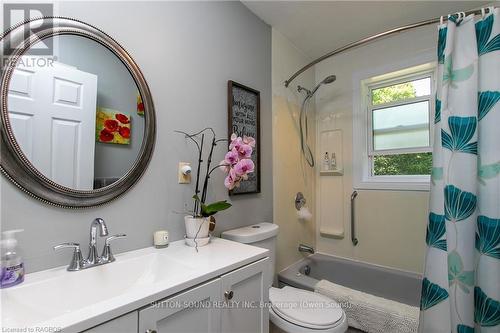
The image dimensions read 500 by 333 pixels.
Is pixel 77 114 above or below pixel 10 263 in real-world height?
above

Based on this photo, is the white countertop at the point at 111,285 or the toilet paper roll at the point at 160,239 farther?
the toilet paper roll at the point at 160,239

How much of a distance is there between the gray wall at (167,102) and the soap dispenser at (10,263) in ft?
0.14

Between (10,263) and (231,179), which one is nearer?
(10,263)

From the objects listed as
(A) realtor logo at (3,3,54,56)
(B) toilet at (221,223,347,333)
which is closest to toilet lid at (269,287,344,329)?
(B) toilet at (221,223,347,333)

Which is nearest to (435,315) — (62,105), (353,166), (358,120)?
(353,166)

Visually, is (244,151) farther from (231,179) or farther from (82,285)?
(82,285)

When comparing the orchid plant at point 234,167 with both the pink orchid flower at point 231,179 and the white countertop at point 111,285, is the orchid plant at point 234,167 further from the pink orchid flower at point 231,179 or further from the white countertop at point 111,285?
the white countertop at point 111,285

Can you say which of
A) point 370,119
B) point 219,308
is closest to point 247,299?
point 219,308

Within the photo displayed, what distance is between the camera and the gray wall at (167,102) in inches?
33.3

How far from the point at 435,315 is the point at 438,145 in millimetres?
891

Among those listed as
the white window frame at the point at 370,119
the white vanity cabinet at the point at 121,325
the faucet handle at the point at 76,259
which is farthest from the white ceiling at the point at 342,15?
the white vanity cabinet at the point at 121,325

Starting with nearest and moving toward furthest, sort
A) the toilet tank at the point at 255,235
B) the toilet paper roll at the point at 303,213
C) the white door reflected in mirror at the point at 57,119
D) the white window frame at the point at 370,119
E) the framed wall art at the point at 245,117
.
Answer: the white door reflected in mirror at the point at 57,119 < the toilet tank at the point at 255,235 < the framed wall art at the point at 245,117 < the white window frame at the point at 370,119 < the toilet paper roll at the point at 303,213

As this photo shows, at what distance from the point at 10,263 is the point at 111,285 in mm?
307

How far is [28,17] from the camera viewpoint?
0.83 m
